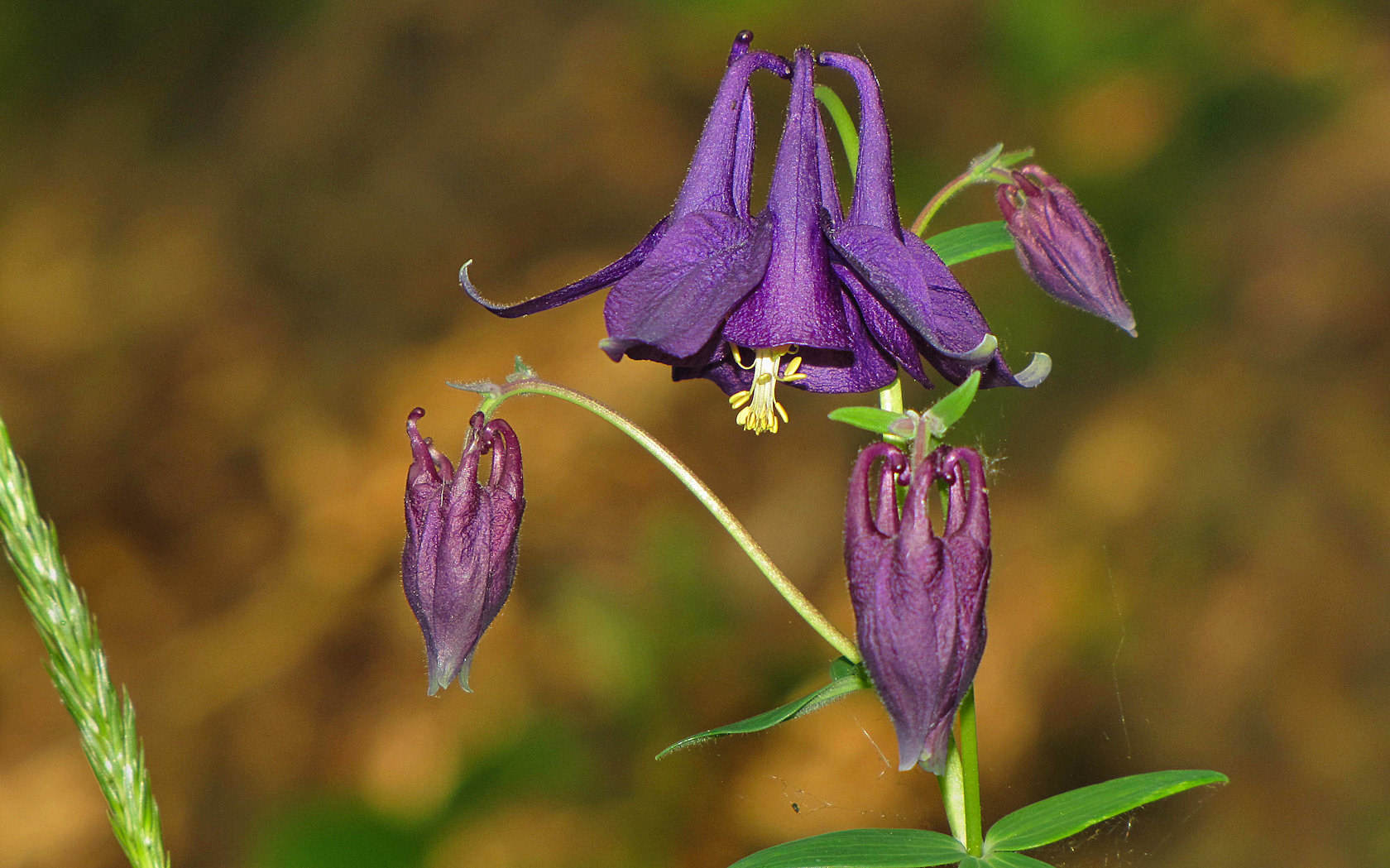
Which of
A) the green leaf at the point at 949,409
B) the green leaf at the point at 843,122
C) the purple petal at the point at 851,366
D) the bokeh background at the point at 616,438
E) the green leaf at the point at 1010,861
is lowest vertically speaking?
the bokeh background at the point at 616,438

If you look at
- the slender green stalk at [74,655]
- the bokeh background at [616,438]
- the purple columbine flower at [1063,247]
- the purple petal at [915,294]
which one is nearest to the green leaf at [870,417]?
the purple petal at [915,294]

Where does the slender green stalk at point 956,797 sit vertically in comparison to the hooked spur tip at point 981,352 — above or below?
below

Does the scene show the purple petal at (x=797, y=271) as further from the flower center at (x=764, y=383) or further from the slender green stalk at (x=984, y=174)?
the slender green stalk at (x=984, y=174)

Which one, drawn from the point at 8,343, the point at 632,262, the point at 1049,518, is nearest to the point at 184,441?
the point at 8,343

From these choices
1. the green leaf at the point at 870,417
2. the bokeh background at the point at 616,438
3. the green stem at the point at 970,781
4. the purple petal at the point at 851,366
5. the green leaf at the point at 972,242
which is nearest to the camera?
the green leaf at the point at 870,417

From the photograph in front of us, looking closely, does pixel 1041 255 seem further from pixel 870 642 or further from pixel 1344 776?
pixel 1344 776

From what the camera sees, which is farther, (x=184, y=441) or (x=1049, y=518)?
(x=184, y=441)
